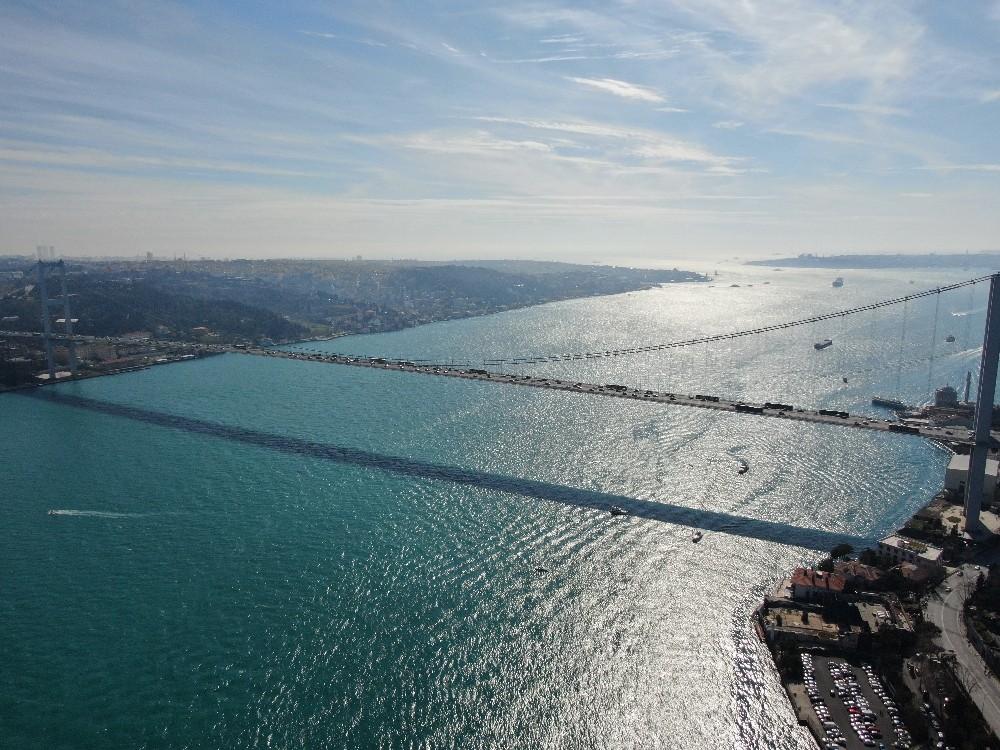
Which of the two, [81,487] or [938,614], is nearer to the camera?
[938,614]

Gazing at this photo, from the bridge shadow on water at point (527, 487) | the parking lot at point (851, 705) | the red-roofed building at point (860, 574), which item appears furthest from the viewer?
the bridge shadow on water at point (527, 487)

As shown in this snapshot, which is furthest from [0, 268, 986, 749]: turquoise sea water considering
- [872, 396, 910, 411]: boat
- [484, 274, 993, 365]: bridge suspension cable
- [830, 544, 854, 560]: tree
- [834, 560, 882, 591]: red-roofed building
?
[484, 274, 993, 365]: bridge suspension cable

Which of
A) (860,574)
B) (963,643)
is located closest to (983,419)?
(860,574)

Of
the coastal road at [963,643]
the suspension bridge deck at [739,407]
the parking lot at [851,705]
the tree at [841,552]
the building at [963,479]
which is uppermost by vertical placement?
the suspension bridge deck at [739,407]

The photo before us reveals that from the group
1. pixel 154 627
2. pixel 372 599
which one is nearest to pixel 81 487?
pixel 154 627

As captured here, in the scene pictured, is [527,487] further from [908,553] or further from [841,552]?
[908,553]

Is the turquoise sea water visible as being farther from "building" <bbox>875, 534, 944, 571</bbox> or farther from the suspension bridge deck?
the suspension bridge deck

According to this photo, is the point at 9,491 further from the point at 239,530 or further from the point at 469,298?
the point at 469,298

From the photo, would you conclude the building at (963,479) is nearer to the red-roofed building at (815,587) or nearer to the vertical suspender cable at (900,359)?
the vertical suspender cable at (900,359)

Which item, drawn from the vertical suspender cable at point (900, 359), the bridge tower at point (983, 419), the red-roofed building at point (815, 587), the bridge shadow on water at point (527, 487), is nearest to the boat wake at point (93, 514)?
the bridge shadow on water at point (527, 487)
